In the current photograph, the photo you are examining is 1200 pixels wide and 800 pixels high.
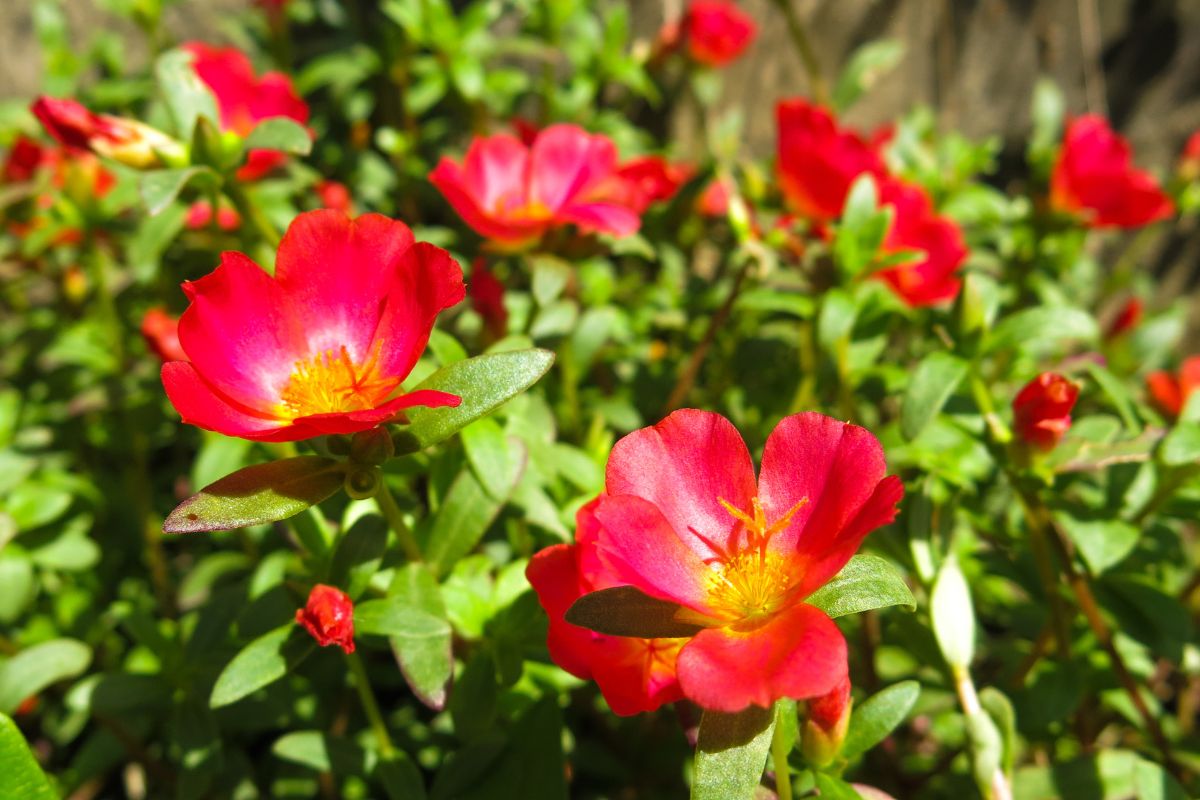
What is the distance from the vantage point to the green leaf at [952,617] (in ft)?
3.46

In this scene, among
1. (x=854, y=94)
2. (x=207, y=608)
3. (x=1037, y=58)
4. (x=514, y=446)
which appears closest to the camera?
(x=514, y=446)

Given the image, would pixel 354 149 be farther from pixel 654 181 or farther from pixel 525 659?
pixel 525 659

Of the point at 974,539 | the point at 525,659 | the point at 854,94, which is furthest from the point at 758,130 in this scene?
the point at 525,659

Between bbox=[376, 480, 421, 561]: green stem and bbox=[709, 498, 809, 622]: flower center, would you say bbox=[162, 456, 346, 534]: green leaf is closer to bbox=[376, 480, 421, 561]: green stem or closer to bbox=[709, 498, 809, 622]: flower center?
bbox=[376, 480, 421, 561]: green stem

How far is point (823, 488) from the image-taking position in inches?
32.4

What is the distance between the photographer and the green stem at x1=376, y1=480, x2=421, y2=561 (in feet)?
3.02

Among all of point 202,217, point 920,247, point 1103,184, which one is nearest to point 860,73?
point 1103,184

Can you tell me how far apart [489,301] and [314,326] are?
449 millimetres

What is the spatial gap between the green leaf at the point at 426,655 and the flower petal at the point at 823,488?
0.36m

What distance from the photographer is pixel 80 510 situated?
5.43 feet

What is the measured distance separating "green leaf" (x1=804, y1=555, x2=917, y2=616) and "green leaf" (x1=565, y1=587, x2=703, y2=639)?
0.12 m

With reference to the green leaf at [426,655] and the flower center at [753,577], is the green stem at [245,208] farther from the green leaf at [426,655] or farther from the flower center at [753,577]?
the flower center at [753,577]

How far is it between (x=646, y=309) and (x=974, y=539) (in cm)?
77

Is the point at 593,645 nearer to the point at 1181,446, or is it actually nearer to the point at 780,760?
the point at 780,760
